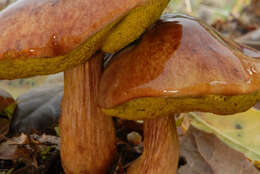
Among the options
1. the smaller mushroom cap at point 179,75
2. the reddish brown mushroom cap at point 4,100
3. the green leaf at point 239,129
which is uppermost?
the smaller mushroom cap at point 179,75

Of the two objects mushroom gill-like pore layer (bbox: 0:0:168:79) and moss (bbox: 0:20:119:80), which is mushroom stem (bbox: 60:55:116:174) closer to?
moss (bbox: 0:20:119:80)

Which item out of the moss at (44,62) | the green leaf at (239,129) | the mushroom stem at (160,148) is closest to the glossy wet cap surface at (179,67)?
the moss at (44,62)

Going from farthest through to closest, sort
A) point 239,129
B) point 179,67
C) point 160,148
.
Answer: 1. point 239,129
2. point 160,148
3. point 179,67

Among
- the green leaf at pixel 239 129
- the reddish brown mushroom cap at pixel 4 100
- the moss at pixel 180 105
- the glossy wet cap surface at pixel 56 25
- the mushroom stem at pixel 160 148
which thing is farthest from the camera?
the reddish brown mushroom cap at pixel 4 100

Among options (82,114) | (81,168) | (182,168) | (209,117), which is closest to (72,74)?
(82,114)

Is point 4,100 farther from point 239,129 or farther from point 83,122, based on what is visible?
point 239,129

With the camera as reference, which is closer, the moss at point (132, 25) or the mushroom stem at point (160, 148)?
the moss at point (132, 25)

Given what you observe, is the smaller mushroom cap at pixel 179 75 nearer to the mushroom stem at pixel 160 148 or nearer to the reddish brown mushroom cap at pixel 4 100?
the mushroom stem at pixel 160 148

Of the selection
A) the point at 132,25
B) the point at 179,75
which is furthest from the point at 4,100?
the point at 179,75
